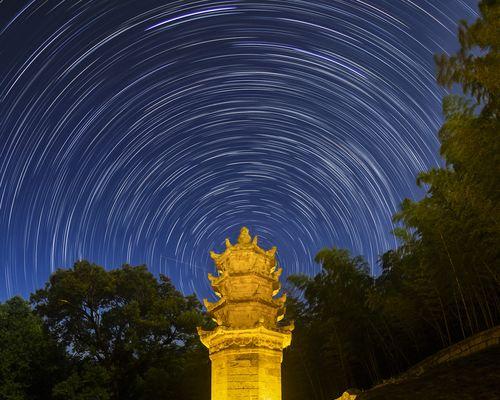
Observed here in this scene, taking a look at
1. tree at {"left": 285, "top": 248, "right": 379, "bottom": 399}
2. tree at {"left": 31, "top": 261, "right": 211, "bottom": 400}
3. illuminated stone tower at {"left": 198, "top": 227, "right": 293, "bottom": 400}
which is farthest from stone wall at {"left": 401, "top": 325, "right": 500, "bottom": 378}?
tree at {"left": 31, "top": 261, "right": 211, "bottom": 400}

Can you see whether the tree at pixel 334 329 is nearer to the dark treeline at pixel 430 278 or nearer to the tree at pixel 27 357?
the dark treeline at pixel 430 278

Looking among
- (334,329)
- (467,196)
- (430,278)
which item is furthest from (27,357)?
(467,196)

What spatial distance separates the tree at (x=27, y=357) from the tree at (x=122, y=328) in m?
1.01

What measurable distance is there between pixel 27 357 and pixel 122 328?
4.35 m

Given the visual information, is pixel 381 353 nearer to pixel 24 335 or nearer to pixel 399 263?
pixel 399 263

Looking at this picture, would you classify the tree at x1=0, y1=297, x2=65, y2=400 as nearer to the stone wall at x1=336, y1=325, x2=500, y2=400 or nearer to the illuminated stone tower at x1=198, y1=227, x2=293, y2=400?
the illuminated stone tower at x1=198, y1=227, x2=293, y2=400

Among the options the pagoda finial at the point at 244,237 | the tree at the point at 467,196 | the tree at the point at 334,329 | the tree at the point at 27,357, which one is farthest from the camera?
the tree at the point at 27,357

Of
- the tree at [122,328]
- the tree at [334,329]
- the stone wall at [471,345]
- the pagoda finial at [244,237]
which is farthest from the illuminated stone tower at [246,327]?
the tree at [122,328]

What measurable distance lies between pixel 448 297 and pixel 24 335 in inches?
699

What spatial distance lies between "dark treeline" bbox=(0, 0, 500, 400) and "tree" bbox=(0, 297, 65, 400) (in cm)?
5

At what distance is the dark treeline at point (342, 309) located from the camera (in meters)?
11.7

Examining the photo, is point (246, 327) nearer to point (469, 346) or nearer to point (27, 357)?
point (469, 346)

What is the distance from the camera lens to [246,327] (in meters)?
12.4

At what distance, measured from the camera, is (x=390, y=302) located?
637 inches
